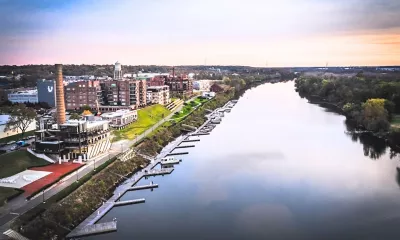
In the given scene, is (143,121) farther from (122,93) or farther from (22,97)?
(22,97)

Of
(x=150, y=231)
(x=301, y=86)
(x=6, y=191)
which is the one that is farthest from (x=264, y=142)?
(x=301, y=86)

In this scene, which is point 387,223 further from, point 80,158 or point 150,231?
point 80,158

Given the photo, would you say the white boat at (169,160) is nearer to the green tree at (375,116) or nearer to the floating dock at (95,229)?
the floating dock at (95,229)

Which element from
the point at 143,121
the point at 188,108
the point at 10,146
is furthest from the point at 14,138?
the point at 188,108

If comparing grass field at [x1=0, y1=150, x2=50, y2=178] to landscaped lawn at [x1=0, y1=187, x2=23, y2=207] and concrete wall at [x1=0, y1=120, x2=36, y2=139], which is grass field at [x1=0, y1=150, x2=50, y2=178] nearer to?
landscaped lawn at [x1=0, y1=187, x2=23, y2=207]

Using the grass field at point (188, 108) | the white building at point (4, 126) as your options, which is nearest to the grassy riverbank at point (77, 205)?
the white building at point (4, 126)
